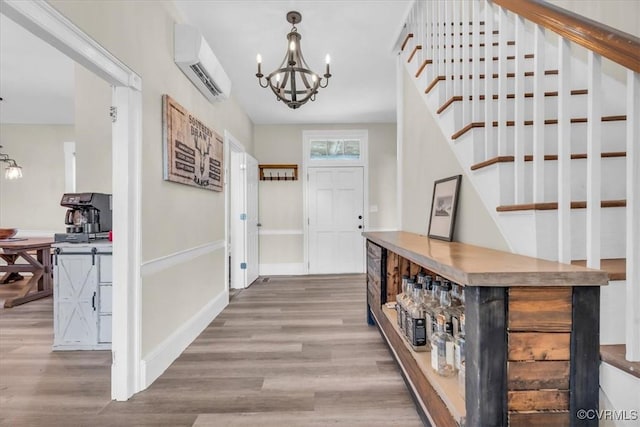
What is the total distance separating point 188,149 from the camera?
2.71m

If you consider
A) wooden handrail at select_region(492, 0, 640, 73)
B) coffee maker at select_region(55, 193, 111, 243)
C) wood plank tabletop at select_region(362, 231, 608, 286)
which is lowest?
wood plank tabletop at select_region(362, 231, 608, 286)

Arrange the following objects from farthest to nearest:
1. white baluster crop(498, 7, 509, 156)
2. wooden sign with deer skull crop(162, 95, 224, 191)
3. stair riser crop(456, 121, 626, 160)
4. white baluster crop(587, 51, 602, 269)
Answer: wooden sign with deer skull crop(162, 95, 224, 191)
stair riser crop(456, 121, 626, 160)
white baluster crop(498, 7, 509, 156)
white baluster crop(587, 51, 602, 269)

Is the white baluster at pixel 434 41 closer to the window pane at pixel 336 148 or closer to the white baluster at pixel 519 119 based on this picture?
the white baluster at pixel 519 119

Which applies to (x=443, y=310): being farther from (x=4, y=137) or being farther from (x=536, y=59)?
(x=4, y=137)

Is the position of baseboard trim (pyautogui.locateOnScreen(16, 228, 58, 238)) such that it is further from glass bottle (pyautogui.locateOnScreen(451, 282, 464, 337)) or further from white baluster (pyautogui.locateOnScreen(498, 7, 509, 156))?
white baluster (pyautogui.locateOnScreen(498, 7, 509, 156))

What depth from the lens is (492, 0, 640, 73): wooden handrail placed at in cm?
87

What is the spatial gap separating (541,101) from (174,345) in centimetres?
268

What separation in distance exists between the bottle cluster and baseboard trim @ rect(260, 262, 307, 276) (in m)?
3.79

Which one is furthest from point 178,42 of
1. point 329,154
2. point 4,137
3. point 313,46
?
point 4,137

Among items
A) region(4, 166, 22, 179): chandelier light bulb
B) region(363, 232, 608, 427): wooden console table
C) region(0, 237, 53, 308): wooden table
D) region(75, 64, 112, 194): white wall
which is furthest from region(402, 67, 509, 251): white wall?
region(4, 166, 22, 179): chandelier light bulb

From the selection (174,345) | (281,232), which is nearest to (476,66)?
(174,345)

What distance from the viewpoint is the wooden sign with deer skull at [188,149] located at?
2.37 m

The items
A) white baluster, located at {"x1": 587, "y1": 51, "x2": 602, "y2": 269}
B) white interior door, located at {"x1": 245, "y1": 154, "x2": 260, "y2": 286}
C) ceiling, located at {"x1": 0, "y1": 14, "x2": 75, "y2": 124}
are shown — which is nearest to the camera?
white baluster, located at {"x1": 587, "y1": 51, "x2": 602, "y2": 269}

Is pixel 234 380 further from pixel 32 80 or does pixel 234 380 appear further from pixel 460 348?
pixel 32 80
